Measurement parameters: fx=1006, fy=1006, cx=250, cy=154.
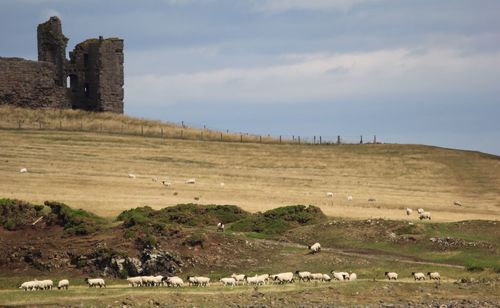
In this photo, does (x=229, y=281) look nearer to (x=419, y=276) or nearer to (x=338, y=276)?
(x=338, y=276)

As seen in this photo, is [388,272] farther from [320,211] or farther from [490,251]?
[320,211]

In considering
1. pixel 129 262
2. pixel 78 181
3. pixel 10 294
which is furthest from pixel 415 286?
pixel 78 181

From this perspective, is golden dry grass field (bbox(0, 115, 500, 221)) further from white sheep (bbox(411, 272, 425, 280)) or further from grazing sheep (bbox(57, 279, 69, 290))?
grazing sheep (bbox(57, 279, 69, 290))

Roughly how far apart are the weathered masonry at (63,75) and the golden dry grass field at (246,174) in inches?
547

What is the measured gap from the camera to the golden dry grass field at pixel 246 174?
61.9 meters

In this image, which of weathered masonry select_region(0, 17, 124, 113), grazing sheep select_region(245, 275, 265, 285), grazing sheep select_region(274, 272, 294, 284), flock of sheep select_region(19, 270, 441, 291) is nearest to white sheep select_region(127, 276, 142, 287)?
flock of sheep select_region(19, 270, 441, 291)


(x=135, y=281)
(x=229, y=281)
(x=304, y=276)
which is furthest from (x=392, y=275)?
(x=135, y=281)

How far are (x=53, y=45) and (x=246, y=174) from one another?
38354 mm

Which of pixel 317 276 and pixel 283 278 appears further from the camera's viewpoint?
pixel 317 276

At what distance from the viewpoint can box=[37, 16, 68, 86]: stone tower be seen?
107m

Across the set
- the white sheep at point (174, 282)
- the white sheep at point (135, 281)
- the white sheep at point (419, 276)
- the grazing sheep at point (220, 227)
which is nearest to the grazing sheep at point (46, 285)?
the white sheep at point (135, 281)

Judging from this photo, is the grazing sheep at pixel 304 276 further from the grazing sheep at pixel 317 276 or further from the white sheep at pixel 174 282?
the white sheep at pixel 174 282

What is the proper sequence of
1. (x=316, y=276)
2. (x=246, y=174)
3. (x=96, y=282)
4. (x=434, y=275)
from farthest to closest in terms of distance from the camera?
(x=246, y=174) → (x=434, y=275) → (x=316, y=276) → (x=96, y=282)

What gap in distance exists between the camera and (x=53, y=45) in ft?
354
